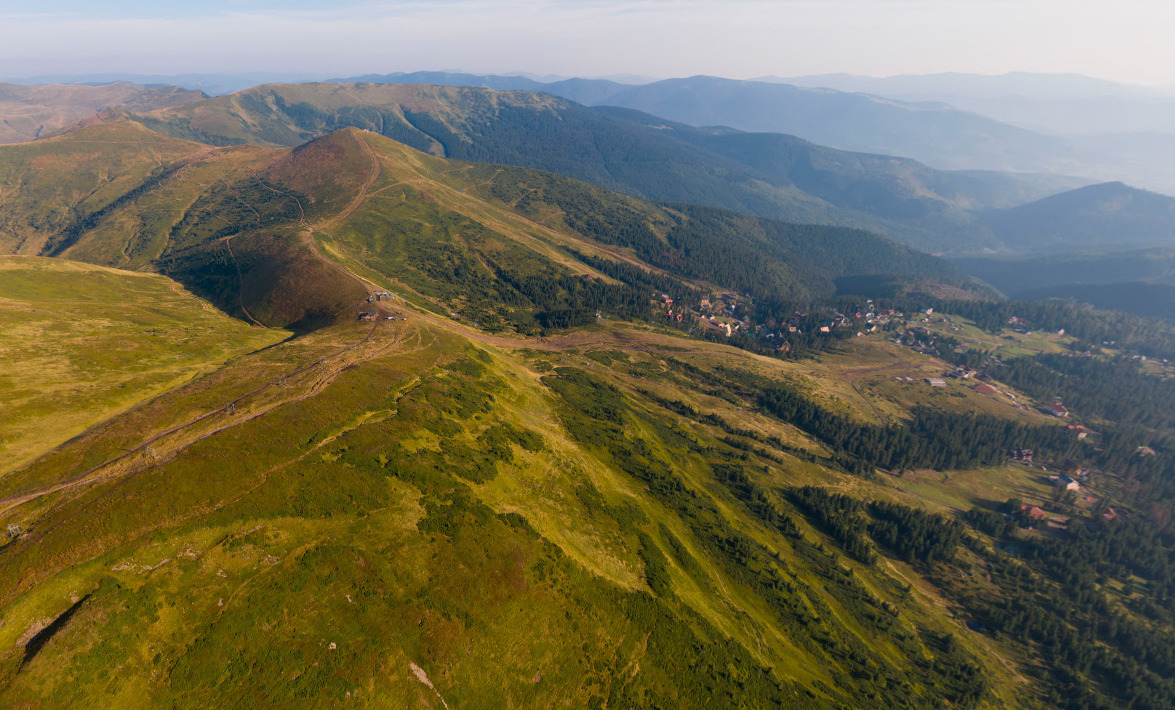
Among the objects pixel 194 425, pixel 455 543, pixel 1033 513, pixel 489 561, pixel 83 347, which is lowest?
pixel 1033 513

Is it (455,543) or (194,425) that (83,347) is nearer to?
(194,425)

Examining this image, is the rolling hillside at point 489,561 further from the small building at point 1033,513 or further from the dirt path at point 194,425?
the small building at point 1033,513

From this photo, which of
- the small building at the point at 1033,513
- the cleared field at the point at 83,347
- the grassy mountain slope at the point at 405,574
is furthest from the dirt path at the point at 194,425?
the small building at the point at 1033,513

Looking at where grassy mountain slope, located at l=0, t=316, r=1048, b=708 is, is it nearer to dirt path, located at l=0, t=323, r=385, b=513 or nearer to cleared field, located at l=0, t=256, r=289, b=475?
dirt path, located at l=0, t=323, r=385, b=513

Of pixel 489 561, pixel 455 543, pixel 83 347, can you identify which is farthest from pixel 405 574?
pixel 83 347

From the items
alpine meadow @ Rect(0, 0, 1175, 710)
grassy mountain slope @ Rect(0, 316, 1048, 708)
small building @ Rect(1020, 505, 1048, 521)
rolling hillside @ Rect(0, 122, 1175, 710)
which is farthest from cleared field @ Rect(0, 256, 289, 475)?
small building @ Rect(1020, 505, 1048, 521)

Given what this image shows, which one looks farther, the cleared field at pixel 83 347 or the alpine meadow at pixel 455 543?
the cleared field at pixel 83 347

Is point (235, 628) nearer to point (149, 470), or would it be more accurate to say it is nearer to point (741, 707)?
point (149, 470)

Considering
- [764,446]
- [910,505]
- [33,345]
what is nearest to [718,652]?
[764,446]
